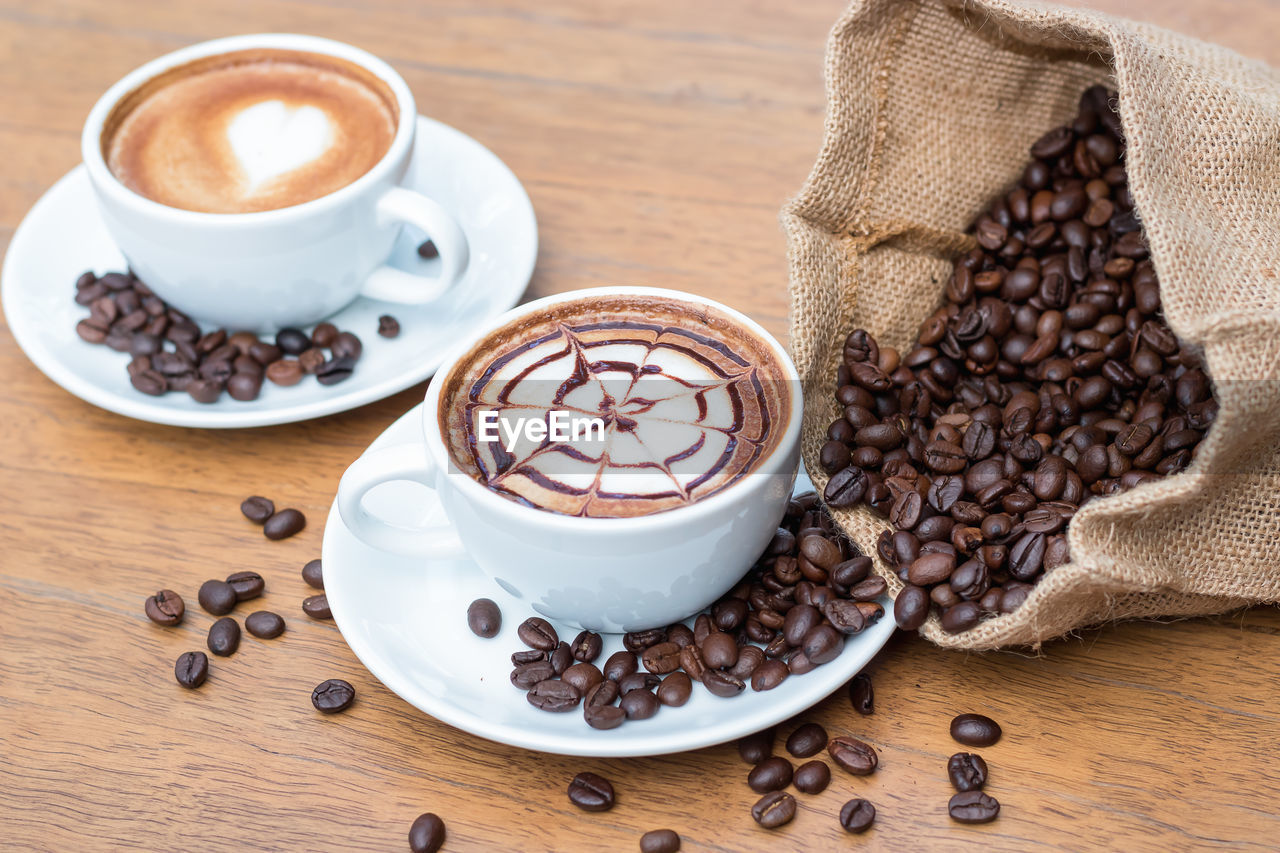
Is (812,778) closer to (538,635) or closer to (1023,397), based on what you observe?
(538,635)

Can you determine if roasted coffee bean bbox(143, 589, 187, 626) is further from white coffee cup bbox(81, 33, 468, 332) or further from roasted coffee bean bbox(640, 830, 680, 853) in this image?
roasted coffee bean bbox(640, 830, 680, 853)

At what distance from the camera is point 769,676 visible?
1.22 metres

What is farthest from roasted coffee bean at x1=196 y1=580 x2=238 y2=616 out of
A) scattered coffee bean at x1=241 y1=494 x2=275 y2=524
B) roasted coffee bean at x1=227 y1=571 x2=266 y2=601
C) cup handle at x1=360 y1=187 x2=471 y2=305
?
cup handle at x1=360 y1=187 x2=471 y2=305

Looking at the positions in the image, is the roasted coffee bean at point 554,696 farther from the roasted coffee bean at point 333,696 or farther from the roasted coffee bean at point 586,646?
the roasted coffee bean at point 333,696

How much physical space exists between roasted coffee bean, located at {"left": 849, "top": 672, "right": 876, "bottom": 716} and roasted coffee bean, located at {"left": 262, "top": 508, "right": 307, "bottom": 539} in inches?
30.6

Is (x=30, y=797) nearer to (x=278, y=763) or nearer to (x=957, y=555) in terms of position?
(x=278, y=763)

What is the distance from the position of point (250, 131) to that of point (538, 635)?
1075mm

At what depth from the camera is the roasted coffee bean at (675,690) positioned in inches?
48.4

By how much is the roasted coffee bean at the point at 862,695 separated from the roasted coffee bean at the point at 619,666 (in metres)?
0.25

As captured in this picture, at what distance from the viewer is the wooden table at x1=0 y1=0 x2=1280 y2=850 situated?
1220mm

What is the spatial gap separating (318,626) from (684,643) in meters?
0.48

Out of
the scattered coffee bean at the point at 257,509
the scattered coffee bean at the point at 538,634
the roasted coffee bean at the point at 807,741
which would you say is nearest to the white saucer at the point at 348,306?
the scattered coffee bean at the point at 257,509

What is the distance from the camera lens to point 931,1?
1.56 meters

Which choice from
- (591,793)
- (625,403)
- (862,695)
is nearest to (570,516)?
(625,403)
